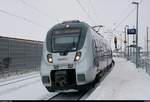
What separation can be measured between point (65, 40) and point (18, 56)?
1542 cm

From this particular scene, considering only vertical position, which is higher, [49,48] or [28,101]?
[49,48]

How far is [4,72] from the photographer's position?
82.0 ft

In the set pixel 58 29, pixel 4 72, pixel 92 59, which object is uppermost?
pixel 58 29

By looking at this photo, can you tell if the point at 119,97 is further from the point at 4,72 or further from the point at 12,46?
the point at 12,46

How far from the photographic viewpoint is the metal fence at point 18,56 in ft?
82.7

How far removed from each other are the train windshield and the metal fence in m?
12.0

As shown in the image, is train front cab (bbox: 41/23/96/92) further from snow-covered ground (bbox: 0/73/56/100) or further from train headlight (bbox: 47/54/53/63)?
snow-covered ground (bbox: 0/73/56/100)

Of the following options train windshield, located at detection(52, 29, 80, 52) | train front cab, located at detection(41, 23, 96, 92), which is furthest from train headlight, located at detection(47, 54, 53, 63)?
train windshield, located at detection(52, 29, 80, 52)

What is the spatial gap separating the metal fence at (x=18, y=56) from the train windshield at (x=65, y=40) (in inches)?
471

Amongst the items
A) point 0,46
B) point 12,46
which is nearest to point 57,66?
point 0,46

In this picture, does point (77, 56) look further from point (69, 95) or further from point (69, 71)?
point (69, 95)

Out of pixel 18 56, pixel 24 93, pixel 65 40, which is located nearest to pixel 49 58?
pixel 65 40

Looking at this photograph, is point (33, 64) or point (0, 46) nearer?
point (0, 46)

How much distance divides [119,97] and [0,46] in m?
15.8
